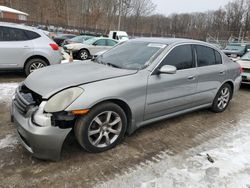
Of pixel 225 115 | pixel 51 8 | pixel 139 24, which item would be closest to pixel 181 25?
pixel 139 24

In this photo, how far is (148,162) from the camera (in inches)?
112

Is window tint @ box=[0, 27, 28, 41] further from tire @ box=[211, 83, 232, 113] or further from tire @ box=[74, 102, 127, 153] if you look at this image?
tire @ box=[211, 83, 232, 113]

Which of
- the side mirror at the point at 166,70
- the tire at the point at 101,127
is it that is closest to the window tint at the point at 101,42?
the side mirror at the point at 166,70

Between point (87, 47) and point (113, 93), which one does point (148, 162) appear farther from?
point (87, 47)

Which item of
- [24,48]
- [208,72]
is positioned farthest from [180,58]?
[24,48]

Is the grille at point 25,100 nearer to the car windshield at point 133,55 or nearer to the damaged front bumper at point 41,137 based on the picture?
the damaged front bumper at point 41,137

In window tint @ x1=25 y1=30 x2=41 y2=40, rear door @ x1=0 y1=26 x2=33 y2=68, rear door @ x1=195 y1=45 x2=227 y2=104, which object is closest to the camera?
rear door @ x1=195 y1=45 x2=227 y2=104

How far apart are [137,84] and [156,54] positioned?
69 centimetres

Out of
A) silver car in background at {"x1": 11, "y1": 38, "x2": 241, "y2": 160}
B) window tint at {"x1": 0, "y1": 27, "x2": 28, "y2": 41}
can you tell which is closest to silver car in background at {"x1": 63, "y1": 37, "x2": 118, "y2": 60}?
window tint at {"x1": 0, "y1": 27, "x2": 28, "y2": 41}

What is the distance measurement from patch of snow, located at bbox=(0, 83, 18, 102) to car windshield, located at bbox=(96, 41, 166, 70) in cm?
239

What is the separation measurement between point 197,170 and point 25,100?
2.27m

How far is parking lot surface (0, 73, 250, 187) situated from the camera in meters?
2.46

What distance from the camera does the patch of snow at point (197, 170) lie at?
8.13 ft

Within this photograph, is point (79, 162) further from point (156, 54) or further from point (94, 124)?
point (156, 54)
